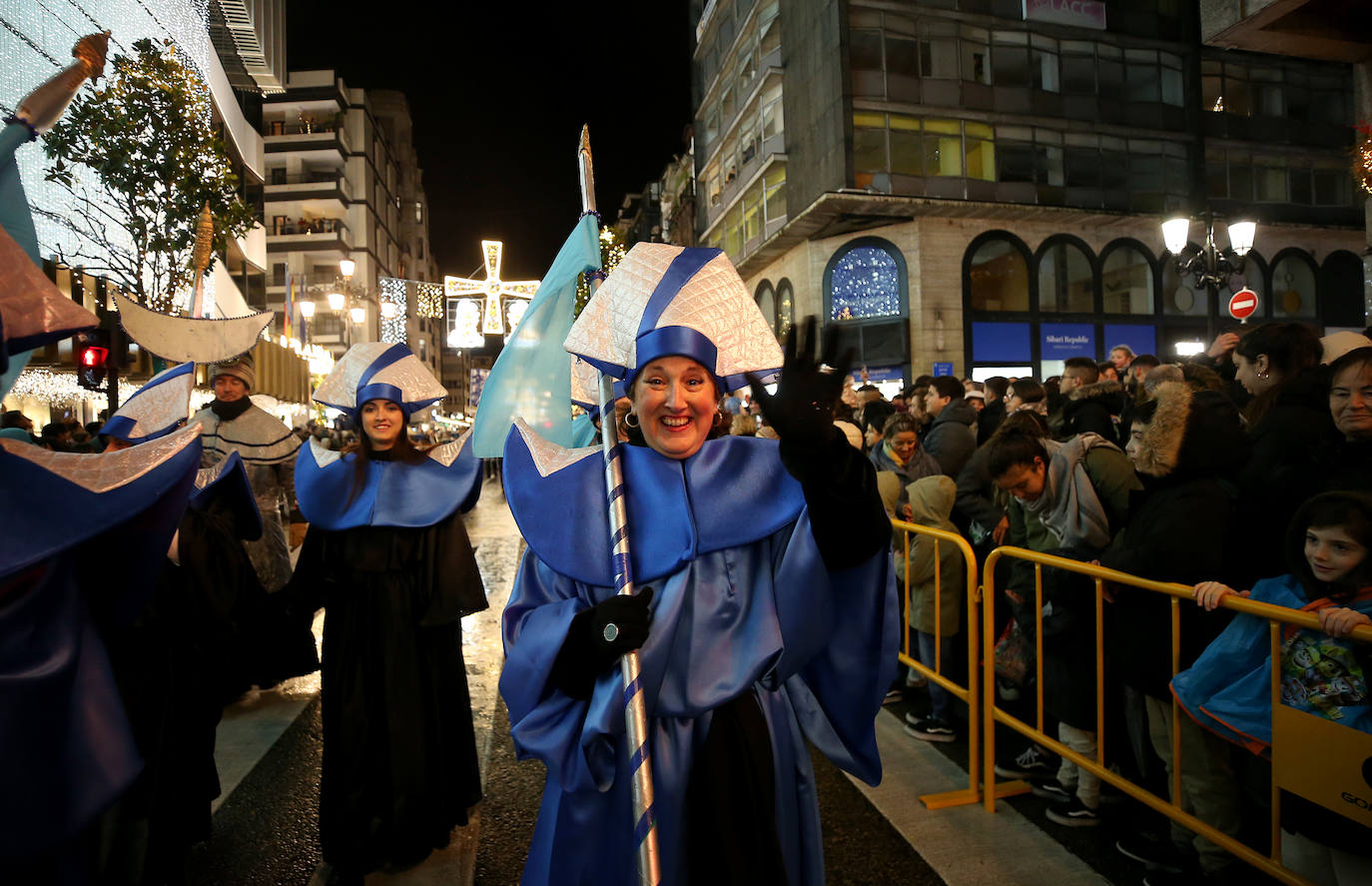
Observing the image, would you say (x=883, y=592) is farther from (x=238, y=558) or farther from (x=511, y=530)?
(x=511, y=530)

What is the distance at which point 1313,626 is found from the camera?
2.49 metres

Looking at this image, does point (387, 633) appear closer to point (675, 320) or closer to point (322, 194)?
point (675, 320)

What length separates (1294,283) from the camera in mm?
28484

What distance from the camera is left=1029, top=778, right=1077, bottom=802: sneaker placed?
3.91 m

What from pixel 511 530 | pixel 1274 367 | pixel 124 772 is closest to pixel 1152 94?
pixel 511 530

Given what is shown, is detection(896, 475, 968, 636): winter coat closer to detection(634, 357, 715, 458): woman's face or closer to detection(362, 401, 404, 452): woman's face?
detection(634, 357, 715, 458): woman's face

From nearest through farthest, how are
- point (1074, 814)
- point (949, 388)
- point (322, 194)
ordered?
point (1074, 814) → point (949, 388) → point (322, 194)

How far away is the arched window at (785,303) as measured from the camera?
94.6ft

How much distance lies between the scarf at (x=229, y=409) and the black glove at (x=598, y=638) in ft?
15.8

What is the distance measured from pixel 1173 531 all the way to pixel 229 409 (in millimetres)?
5860

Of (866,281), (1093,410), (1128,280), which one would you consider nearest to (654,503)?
(1093,410)

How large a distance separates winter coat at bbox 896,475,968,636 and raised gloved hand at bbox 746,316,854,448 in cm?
318

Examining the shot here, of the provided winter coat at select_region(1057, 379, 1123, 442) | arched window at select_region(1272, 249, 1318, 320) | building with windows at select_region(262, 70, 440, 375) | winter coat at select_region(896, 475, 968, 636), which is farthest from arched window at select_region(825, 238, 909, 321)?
building with windows at select_region(262, 70, 440, 375)

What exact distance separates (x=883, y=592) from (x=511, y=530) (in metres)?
13.2
